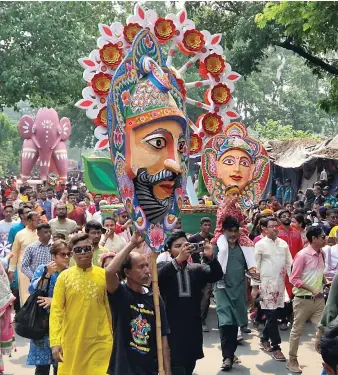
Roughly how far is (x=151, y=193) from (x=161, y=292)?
96cm

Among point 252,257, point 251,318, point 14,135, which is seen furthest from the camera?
point 14,135

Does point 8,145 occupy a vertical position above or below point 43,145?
above

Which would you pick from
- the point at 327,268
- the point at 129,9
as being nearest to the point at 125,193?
the point at 327,268

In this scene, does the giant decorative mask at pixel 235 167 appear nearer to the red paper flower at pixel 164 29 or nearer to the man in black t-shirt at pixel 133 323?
the red paper flower at pixel 164 29

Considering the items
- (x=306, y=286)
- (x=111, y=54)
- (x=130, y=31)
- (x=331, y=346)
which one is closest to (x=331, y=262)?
(x=306, y=286)

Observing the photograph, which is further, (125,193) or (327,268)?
(327,268)

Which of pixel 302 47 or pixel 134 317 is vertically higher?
pixel 302 47

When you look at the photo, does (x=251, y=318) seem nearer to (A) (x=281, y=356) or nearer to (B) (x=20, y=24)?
(A) (x=281, y=356)

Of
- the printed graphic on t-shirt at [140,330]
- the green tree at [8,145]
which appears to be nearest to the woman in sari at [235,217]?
the printed graphic on t-shirt at [140,330]

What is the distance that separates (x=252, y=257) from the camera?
7.13 meters

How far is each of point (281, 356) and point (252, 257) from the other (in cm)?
115

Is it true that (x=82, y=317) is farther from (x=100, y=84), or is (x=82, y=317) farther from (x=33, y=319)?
(x=100, y=84)

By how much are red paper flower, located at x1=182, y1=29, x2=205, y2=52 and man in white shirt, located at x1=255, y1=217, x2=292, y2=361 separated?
3.38m

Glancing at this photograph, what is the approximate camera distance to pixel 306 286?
6902 millimetres
